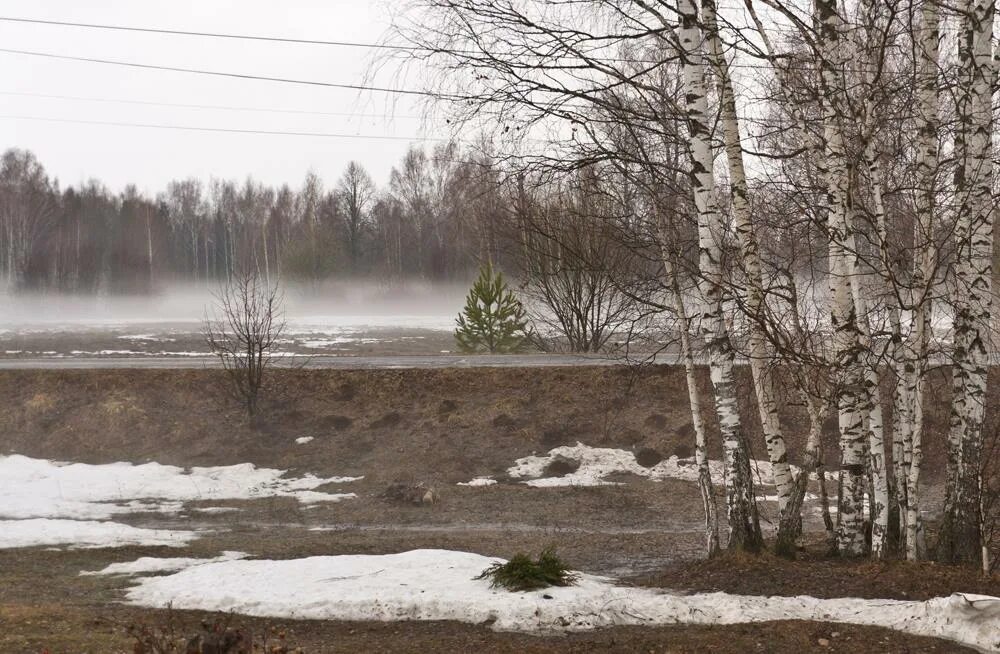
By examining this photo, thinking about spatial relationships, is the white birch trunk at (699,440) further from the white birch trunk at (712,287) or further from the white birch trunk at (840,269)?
the white birch trunk at (840,269)

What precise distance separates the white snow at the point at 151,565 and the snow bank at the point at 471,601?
1.64 feet

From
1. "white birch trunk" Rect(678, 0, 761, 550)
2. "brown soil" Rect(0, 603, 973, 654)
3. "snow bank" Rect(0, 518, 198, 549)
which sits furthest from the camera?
"snow bank" Rect(0, 518, 198, 549)

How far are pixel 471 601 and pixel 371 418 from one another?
9.91 metres

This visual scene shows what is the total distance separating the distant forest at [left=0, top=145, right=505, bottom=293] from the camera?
5422 cm

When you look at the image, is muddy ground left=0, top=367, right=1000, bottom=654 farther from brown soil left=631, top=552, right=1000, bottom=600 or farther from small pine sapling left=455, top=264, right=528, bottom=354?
small pine sapling left=455, top=264, right=528, bottom=354

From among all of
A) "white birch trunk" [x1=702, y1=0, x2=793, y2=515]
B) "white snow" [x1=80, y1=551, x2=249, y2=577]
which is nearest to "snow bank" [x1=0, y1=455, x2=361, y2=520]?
"white snow" [x1=80, y1=551, x2=249, y2=577]

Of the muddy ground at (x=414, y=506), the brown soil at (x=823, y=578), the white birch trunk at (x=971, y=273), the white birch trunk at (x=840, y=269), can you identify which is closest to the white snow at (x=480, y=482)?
the muddy ground at (x=414, y=506)

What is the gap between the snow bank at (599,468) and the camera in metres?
14.6

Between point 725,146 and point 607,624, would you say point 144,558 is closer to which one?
point 607,624

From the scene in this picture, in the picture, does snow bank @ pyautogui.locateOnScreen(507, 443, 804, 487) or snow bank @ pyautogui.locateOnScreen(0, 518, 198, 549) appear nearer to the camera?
snow bank @ pyautogui.locateOnScreen(0, 518, 198, 549)

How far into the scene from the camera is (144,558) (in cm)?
1023

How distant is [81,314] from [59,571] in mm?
46397

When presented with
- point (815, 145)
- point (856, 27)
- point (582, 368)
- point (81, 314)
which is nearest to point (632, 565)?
point (815, 145)

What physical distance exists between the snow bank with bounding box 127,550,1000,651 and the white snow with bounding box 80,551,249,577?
50cm
